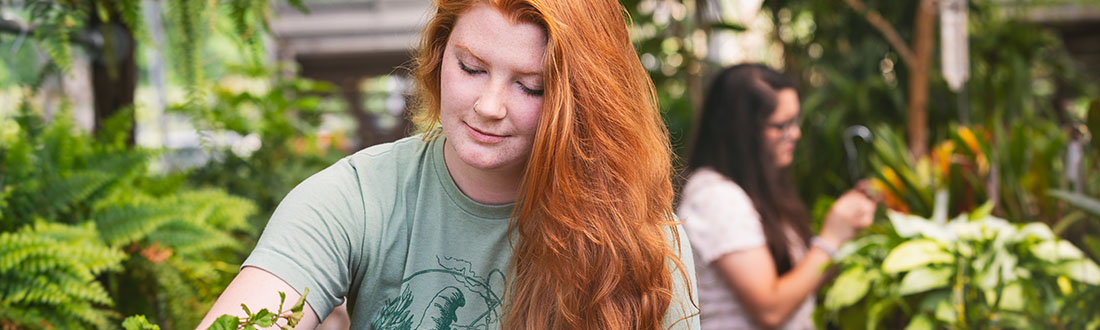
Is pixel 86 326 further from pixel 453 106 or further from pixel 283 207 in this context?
pixel 453 106

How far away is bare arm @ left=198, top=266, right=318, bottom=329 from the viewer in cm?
93

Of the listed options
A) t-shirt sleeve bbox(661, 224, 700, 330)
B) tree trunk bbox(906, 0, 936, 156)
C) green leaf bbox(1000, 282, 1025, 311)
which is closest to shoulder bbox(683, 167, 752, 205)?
green leaf bbox(1000, 282, 1025, 311)

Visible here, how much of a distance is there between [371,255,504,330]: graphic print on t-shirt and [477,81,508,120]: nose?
20 cm

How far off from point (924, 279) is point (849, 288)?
0.61 ft

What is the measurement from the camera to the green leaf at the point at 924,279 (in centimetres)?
201

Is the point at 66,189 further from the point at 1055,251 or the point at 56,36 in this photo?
the point at 1055,251

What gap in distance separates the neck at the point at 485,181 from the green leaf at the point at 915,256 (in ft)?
4.06

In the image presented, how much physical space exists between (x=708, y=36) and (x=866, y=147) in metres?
0.76

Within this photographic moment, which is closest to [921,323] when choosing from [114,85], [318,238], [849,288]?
[849,288]

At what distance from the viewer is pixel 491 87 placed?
1022mm

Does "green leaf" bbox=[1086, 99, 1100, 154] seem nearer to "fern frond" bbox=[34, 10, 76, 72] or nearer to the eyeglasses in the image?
the eyeglasses

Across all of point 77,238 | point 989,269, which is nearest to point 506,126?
point 77,238

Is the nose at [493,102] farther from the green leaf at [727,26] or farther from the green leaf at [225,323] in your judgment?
the green leaf at [727,26]

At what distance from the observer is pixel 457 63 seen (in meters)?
1.05
